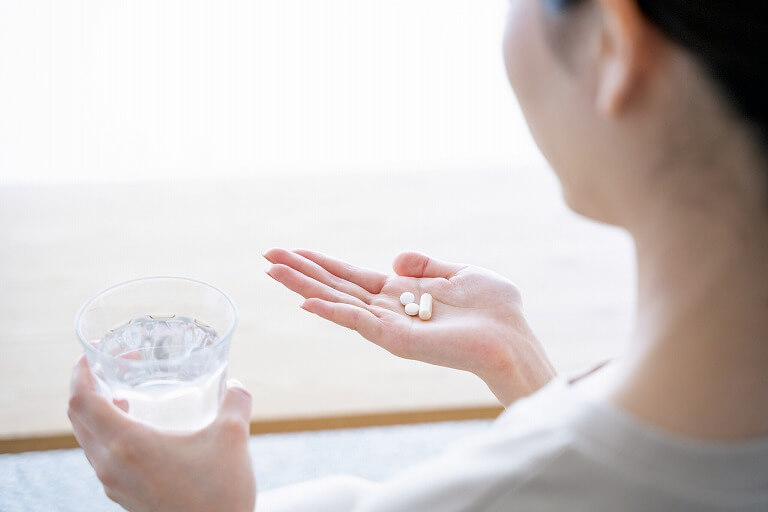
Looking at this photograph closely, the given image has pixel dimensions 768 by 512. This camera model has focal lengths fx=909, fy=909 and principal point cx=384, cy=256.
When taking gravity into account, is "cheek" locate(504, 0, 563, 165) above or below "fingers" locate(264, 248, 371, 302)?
above

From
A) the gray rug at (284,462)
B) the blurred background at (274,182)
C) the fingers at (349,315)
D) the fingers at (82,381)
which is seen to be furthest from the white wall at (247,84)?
the fingers at (82,381)

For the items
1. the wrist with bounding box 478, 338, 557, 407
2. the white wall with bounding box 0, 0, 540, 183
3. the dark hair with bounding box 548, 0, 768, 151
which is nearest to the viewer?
the dark hair with bounding box 548, 0, 768, 151

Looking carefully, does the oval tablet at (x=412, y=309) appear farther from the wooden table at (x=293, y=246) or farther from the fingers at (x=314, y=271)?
the wooden table at (x=293, y=246)

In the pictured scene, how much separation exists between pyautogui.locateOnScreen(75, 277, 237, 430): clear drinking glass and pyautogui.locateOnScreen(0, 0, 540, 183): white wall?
4.14ft

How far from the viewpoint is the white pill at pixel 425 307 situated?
106cm

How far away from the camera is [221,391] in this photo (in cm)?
88

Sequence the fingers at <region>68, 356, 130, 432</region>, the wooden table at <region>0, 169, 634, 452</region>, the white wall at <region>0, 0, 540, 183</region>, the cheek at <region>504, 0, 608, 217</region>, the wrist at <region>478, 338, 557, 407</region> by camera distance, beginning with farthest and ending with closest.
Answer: the white wall at <region>0, 0, 540, 183</region>
the wooden table at <region>0, 169, 634, 452</region>
the wrist at <region>478, 338, 557, 407</region>
the fingers at <region>68, 356, 130, 432</region>
the cheek at <region>504, 0, 608, 217</region>

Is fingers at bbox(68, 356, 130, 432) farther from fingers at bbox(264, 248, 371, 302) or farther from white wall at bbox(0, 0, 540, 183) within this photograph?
white wall at bbox(0, 0, 540, 183)

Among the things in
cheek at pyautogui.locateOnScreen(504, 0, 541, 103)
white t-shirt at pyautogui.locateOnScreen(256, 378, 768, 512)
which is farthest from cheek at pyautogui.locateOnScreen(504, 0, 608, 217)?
white t-shirt at pyautogui.locateOnScreen(256, 378, 768, 512)

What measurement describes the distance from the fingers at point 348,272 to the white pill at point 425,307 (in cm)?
7

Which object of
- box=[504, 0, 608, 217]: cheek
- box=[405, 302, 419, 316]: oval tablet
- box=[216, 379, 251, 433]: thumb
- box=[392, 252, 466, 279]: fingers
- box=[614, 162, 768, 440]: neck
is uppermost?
box=[504, 0, 608, 217]: cheek

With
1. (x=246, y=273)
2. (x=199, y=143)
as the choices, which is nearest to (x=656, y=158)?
(x=246, y=273)

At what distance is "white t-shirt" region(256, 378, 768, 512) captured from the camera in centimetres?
58

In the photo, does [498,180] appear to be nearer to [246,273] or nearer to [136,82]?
[246,273]
